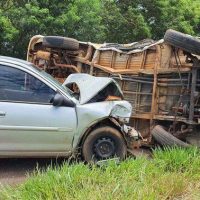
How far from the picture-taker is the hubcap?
6.67 meters

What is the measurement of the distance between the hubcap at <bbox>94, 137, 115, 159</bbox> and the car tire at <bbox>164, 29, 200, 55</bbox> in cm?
216

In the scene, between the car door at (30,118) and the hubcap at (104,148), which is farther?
the hubcap at (104,148)

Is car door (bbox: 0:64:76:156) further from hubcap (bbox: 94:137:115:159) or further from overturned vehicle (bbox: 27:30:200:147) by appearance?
overturned vehicle (bbox: 27:30:200:147)

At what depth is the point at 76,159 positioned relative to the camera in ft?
21.8

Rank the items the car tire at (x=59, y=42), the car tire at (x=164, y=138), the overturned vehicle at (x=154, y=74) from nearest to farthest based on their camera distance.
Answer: the car tire at (x=164, y=138) → the overturned vehicle at (x=154, y=74) → the car tire at (x=59, y=42)

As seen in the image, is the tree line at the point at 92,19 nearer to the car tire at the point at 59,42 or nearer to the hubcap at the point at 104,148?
the car tire at the point at 59,42

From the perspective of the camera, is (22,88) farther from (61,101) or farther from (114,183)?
(114,183)

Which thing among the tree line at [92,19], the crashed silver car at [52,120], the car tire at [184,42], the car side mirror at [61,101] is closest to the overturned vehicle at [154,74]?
the car tire at [184,42]

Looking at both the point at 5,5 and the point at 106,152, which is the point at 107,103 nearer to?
the point at 106,152

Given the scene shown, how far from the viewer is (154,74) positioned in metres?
8.34

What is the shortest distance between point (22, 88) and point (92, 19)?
918 cm

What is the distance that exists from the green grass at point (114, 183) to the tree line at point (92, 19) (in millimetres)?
9051

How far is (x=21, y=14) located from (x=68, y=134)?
8.55m

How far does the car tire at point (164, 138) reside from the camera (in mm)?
7435
